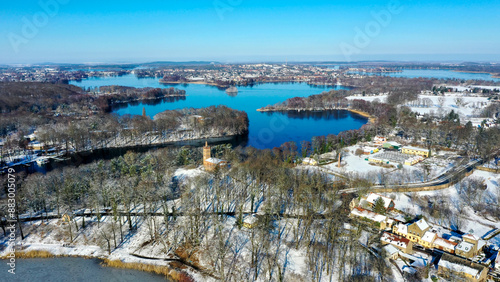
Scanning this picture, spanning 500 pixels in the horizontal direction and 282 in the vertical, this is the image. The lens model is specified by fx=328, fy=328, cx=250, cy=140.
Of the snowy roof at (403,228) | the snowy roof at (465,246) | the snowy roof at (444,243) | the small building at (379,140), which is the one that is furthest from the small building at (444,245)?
the small building at (379,140)

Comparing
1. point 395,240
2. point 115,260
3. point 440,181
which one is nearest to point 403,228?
point 395,240

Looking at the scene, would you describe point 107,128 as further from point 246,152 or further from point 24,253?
point 24,253

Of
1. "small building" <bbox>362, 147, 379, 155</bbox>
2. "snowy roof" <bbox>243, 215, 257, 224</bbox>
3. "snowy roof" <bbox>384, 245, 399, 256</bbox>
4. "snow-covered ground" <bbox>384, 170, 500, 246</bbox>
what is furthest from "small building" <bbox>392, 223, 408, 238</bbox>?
"small building" <bbox>362, 147, 379, 155</bbox>

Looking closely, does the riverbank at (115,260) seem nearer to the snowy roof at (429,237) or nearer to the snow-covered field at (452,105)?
the snowy roof at (429,237)

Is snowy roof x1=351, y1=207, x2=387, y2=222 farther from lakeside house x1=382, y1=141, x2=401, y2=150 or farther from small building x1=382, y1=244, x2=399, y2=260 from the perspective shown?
lakeside house x1=382, y1=141, x2=401, y2=150

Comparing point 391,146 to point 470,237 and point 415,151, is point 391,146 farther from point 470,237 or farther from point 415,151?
point 470,237

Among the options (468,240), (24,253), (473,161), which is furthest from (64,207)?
(473,161)
